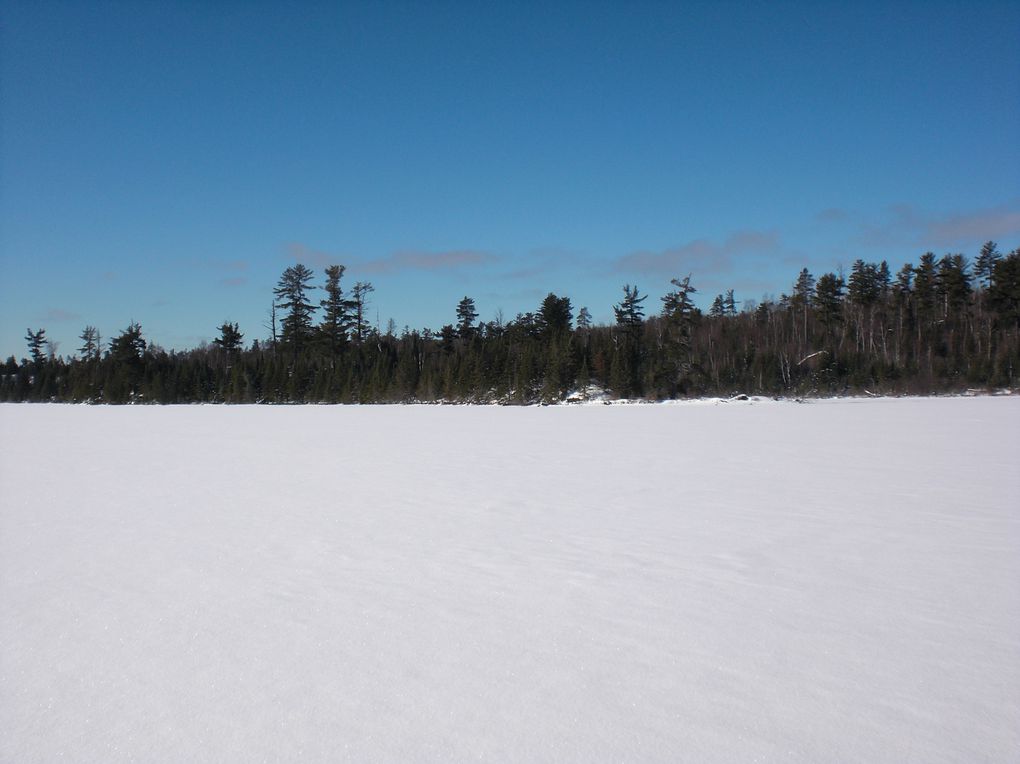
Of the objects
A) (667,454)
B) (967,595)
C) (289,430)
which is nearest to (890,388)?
(667,454)

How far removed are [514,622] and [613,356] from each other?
151 feet

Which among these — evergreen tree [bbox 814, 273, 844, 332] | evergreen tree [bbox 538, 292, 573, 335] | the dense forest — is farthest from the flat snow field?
evergreen tree [bbox 814, 273, 844, 332]

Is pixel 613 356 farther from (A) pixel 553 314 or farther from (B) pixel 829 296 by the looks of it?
(B) pixel 829 296

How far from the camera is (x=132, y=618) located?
4594 millimetres

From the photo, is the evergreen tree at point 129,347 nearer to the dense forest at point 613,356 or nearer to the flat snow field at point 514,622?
the dense forest at point 613,356

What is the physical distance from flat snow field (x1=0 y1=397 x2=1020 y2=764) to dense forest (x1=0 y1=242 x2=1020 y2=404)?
40386mm

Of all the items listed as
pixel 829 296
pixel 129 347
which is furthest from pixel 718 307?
pixel 129 347

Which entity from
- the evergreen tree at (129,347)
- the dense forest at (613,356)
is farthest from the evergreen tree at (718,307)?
the evergreen tree at (129,347)

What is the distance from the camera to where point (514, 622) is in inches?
176

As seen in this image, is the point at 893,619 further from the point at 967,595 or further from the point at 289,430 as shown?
the point at 289,430

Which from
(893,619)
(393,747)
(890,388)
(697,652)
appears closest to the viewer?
(393,747)

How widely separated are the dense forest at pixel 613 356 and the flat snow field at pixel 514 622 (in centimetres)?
4039

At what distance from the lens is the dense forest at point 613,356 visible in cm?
5075

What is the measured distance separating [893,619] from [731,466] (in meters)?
8.11
